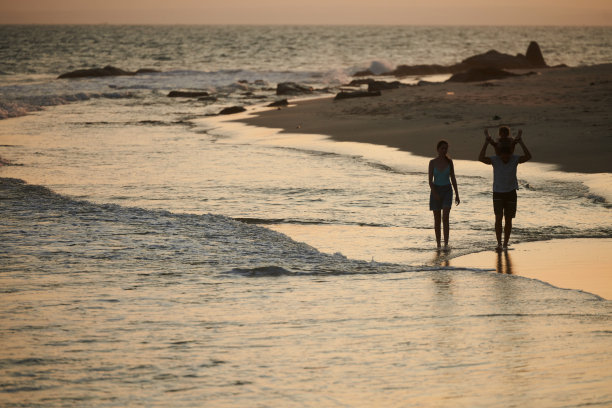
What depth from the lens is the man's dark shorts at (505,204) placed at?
32.1ft

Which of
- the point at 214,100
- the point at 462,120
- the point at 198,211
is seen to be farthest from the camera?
the point at 214,100

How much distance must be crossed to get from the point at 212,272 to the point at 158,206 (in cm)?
415

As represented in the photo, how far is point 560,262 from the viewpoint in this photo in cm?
884

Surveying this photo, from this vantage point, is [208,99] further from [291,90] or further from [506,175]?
[506,175]

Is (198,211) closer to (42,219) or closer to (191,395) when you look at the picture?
(42,219)

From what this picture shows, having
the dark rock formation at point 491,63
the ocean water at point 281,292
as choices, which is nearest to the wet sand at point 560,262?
the ocean water at point 281,292

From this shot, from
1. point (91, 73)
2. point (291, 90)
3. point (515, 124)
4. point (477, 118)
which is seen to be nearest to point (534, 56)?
point (291, 90)

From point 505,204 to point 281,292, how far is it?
3592mm

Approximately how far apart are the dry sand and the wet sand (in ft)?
18.3

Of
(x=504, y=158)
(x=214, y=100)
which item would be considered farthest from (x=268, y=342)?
(x=214, y=100)

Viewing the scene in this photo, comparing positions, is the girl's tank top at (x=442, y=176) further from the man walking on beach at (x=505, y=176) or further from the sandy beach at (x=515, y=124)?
the sandy beach at (x=515, y=124)

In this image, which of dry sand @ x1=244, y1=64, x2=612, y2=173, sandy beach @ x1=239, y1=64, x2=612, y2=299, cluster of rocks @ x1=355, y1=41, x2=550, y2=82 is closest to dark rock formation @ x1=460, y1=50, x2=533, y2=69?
cluster of rocks @ x1=355, y1=41, x2=550, y2=82

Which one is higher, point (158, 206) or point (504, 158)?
point (504, 158)

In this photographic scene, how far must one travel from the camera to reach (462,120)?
21969mm
